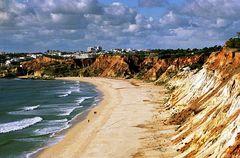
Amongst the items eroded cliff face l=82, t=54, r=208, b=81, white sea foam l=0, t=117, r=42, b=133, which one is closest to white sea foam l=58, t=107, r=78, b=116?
white sea foam l=0, t=117, r=42, b=133

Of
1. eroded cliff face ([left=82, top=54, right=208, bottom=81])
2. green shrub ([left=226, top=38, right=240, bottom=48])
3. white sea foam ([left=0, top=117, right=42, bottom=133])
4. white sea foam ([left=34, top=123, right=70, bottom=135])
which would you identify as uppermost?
green shrub ([left=226, top=38, right=240, bottom=48])

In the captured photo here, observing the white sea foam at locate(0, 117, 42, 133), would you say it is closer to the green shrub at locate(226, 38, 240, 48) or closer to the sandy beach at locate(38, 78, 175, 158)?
the sandy beach at locate(38, 78, 175, 158)

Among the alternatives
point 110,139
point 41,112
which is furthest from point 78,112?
point 110,139

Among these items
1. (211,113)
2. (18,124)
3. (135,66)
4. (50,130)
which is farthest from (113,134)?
(135,66)

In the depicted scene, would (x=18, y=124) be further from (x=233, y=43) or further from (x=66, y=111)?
(x=233, y=43)

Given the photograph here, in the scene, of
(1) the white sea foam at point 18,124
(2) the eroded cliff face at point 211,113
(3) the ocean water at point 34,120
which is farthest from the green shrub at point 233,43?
(1) the white sea foam at point 18,124

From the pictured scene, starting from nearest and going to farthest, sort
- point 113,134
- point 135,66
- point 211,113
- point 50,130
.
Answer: point 211,113 → point 113,134 → point 50,130 → point 135,66

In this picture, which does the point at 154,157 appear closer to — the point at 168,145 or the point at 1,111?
the point at 168,145
